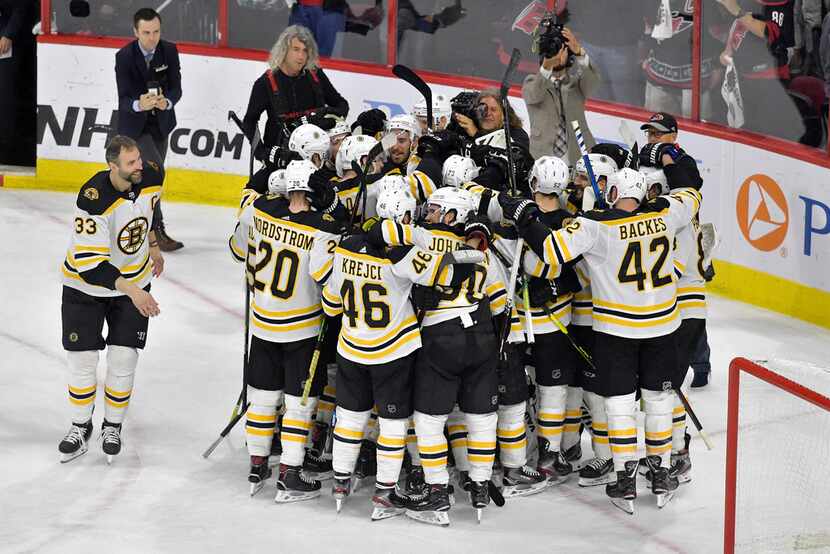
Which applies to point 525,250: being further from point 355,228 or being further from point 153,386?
point 153,386

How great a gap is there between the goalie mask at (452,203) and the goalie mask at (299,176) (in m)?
0.49

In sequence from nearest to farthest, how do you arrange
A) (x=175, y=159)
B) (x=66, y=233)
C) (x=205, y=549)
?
(x=205, y=549)
(x=66, y=233)
(x=175, y=159)

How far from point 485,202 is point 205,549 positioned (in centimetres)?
163

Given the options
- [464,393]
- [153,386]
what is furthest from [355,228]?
[153,386]

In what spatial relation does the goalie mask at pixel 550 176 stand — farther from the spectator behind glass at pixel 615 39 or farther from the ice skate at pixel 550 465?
the spectator behind glass at pixel 615 39

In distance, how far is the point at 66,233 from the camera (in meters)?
9.78

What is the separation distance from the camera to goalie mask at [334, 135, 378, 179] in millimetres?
6379

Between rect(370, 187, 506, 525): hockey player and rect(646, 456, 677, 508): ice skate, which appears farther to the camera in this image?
rect(646, 456, 677, 508): ice skate

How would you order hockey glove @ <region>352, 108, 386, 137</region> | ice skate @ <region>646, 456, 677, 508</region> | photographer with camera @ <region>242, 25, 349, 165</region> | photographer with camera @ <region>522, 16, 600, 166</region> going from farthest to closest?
photographer with camera @ <region>242, 25, 349, 165</region> < photographer with camera @ <region>522, 16, 600, 166</region> < hockey glove @ <region>352, 108, 386, 137</region> < ice skate @ <region>646, 456, 677, 508</region>

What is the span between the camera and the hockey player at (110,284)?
6.11m

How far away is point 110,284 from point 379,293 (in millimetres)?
1129

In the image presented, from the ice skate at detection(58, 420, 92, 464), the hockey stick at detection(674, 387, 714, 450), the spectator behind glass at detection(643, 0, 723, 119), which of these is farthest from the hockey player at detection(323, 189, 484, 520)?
the spectator behind glass at detection(643, 0, 723, 119)

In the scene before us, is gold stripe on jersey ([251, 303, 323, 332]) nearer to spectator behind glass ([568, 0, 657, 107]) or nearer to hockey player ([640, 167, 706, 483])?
hockey player ([640, 167, 706, 483])

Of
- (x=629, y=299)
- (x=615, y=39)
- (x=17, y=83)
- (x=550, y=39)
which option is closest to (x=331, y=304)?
(x=629, y=299)
